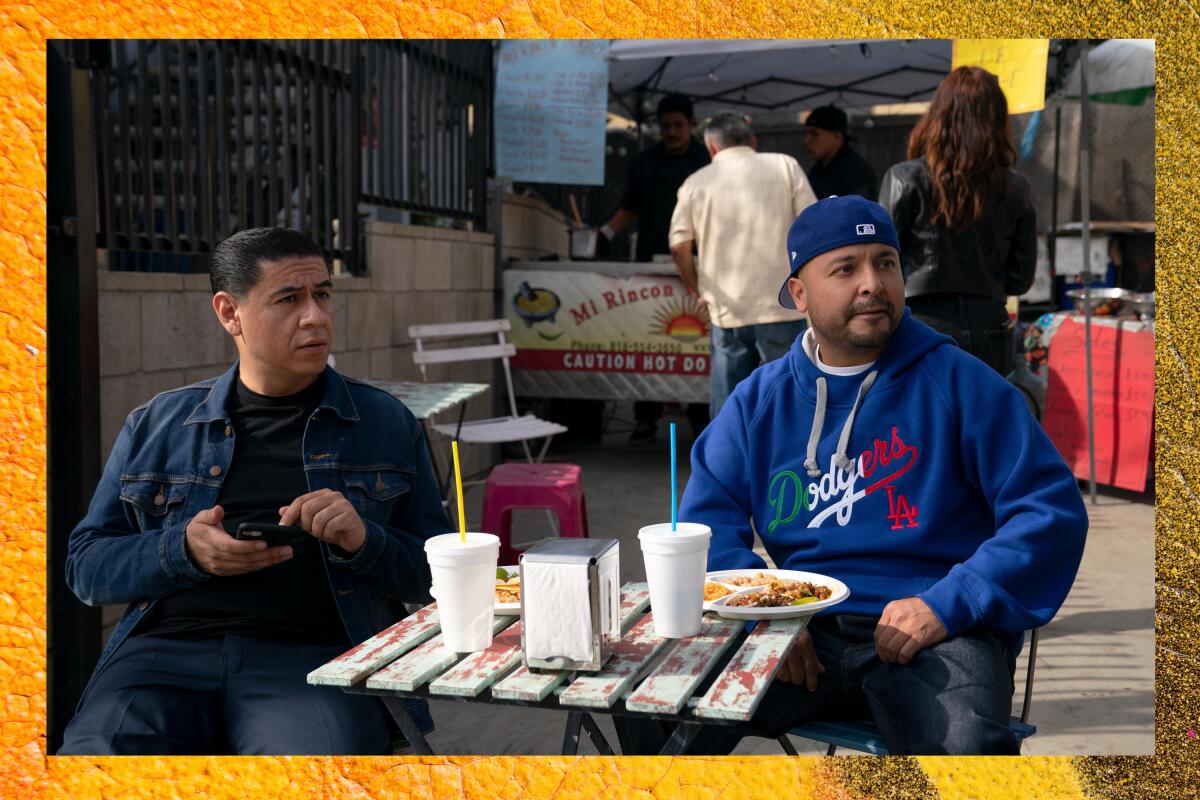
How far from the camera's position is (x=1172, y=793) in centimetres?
170

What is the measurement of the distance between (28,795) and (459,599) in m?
0.77

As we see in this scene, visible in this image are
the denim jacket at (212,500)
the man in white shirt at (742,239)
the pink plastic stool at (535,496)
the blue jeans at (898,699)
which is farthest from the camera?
the man in white shirt at (742,239)

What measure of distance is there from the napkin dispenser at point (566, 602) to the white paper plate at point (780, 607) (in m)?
0.25

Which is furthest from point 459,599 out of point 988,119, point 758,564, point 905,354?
point 988,119

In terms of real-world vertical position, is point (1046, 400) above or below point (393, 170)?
below

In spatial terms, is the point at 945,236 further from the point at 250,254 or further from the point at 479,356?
the point at 479,356

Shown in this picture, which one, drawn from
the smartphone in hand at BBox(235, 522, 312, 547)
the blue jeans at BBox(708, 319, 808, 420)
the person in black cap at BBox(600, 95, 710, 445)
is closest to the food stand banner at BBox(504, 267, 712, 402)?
the person in black cap at BBox(600, 95, 710, 445)

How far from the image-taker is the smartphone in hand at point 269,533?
1679mm

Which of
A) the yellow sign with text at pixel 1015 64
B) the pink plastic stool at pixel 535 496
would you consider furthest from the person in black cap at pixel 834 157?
the pink plastic stool at pixel 535 496

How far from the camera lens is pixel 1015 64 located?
3098 mm

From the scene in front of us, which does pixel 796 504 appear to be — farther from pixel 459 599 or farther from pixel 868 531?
pixel 459 599

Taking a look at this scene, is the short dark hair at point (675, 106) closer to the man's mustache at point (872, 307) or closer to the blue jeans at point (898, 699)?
the man's mustache at point (872, 307)

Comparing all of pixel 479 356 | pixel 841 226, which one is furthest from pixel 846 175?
pixel 841 226

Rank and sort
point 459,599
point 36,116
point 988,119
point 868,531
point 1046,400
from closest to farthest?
1. point 459,599
2. point 36,116
3. point 868,531
4. point 988,119
5. point 1046,400
